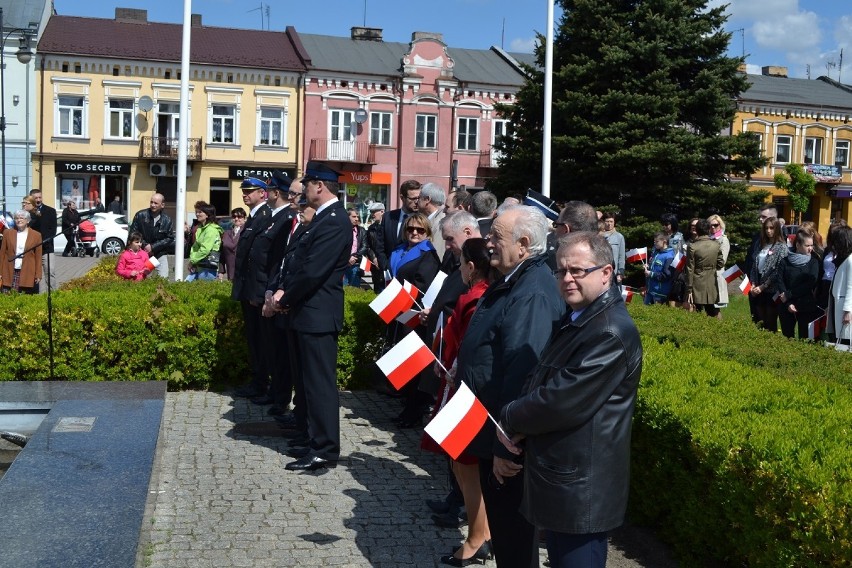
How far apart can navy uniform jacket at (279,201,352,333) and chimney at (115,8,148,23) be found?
46304 mm

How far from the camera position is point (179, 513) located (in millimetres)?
6270

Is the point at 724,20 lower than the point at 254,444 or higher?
higher

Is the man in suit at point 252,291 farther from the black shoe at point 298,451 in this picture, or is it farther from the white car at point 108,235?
the white car at point 108,235

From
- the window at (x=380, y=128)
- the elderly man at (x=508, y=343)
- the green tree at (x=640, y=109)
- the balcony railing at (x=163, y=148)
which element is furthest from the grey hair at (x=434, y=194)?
the window at (x=380, y=128)

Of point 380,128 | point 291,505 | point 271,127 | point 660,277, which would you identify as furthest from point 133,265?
point 380,128

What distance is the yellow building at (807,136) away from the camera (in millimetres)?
53844

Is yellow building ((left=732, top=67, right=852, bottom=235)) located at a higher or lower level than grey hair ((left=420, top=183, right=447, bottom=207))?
higher

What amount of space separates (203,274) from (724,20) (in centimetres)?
1806

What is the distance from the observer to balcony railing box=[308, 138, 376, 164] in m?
49.5

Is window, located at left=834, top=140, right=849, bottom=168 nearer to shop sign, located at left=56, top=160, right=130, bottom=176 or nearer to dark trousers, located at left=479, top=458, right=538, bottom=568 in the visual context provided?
shop sign, located at left=56, top=160, right=130, bottom=176

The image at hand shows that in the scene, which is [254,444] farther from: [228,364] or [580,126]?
[580,126]

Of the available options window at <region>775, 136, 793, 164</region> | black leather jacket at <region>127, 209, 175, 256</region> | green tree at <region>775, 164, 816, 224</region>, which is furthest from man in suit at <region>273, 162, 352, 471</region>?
window at <region>775, 136, 793, 164</region>

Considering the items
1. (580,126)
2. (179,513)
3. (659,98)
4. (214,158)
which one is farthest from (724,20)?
(214,158)

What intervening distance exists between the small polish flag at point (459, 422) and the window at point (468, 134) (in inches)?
1898
